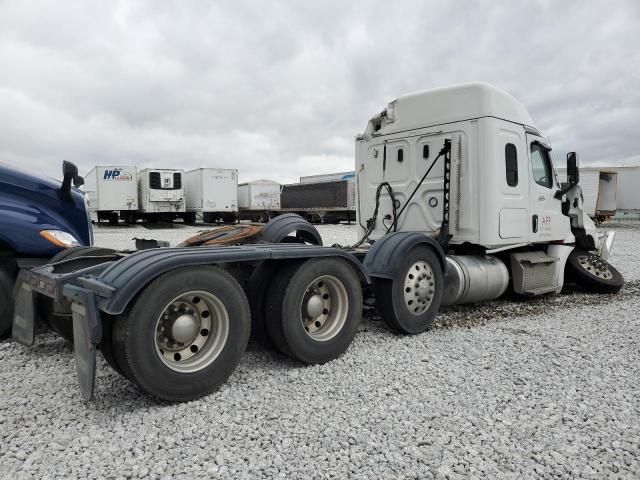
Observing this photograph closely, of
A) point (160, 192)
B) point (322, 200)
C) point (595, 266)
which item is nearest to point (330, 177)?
point (322, 200)

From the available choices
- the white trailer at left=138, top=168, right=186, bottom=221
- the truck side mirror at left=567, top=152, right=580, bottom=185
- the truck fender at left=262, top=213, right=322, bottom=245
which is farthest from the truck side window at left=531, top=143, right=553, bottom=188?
the white trailer at left=138, top=168, right=186, bottom=221

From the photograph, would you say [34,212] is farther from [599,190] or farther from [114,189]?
[599,190]

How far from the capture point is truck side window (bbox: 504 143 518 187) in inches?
227

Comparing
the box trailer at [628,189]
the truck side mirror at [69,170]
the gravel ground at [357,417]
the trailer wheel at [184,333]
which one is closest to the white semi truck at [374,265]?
the trailer wheel at [184,333]

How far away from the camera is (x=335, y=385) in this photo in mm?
3402

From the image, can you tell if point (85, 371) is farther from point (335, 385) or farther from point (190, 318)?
point (335, 385)

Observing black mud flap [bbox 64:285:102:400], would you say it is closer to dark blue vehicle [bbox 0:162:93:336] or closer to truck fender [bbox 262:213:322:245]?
dark blue vehicle [bbox 0:162:93:336]

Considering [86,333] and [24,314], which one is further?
[24,314]

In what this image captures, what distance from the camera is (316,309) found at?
12.6 ft

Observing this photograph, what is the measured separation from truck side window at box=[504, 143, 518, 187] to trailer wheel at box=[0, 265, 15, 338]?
561 cm

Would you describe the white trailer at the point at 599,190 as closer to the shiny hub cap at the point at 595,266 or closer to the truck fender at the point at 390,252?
the shiny hub cap at the point at 595,266

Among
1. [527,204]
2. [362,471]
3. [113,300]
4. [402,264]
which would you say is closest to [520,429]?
[362,471]

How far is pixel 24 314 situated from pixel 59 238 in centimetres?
121

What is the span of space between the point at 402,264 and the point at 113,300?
2.79 metres
